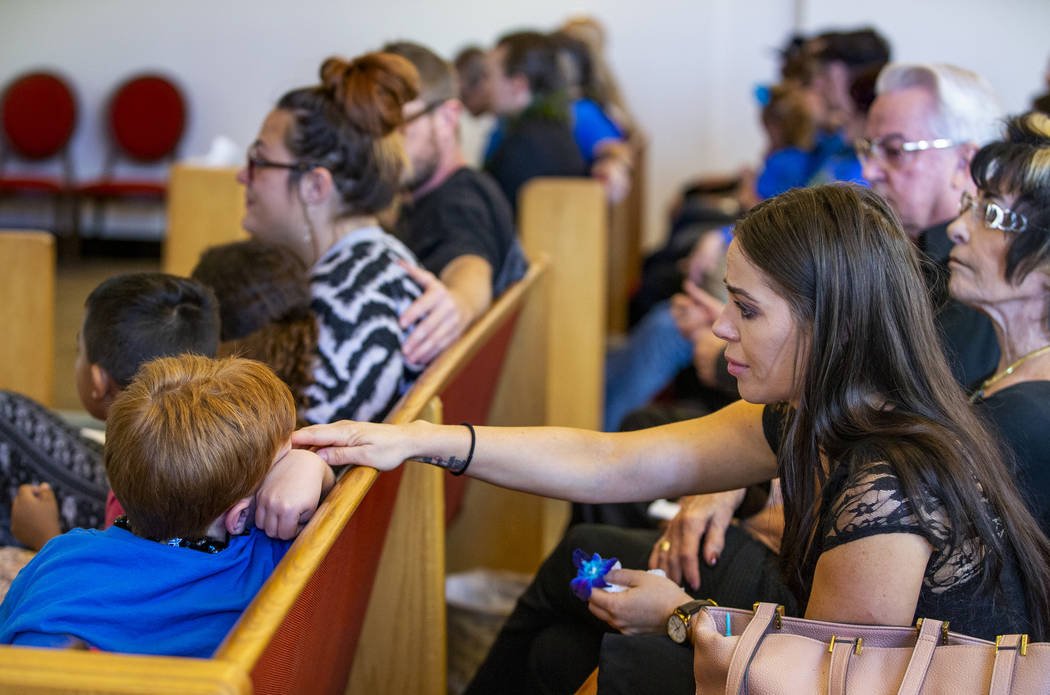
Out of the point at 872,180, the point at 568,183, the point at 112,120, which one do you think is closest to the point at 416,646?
the point at 872,180

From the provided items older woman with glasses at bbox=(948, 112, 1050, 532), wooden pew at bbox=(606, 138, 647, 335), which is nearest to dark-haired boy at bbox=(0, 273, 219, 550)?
older woman with glasses at bbox=(948, 112, 1050, 532)

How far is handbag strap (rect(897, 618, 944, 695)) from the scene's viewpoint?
1.04 m

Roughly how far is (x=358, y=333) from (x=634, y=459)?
0.57 meters

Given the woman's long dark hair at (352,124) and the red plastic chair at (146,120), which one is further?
the red plastic chair at (146,120)

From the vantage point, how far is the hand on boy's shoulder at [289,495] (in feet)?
3.92

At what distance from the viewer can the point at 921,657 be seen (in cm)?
106

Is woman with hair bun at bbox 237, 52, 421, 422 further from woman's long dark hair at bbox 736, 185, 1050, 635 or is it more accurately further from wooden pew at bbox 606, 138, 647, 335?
wooden pew at bbox 606, 138, 647, 335

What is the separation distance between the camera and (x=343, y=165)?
203 cm

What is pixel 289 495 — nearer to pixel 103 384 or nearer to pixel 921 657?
pixel 103 384

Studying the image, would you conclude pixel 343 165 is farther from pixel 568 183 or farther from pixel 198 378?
pixel 568 183

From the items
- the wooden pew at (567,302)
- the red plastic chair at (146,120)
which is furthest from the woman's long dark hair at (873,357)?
the red plastic chair at (146,120)

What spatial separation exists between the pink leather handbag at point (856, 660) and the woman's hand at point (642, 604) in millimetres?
243

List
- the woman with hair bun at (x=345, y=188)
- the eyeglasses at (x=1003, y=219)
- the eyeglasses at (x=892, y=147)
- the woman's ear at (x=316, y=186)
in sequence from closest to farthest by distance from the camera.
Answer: the eyeglasses at (x=1003, y=219)
the woman with hair bun at (x=345, y=188)
the woman's ear at (x=316, y=186)
the eyeglasses at (x=892, y=147)

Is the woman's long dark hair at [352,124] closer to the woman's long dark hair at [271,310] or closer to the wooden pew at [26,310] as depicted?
the woman's long dark hair at [271,310]
